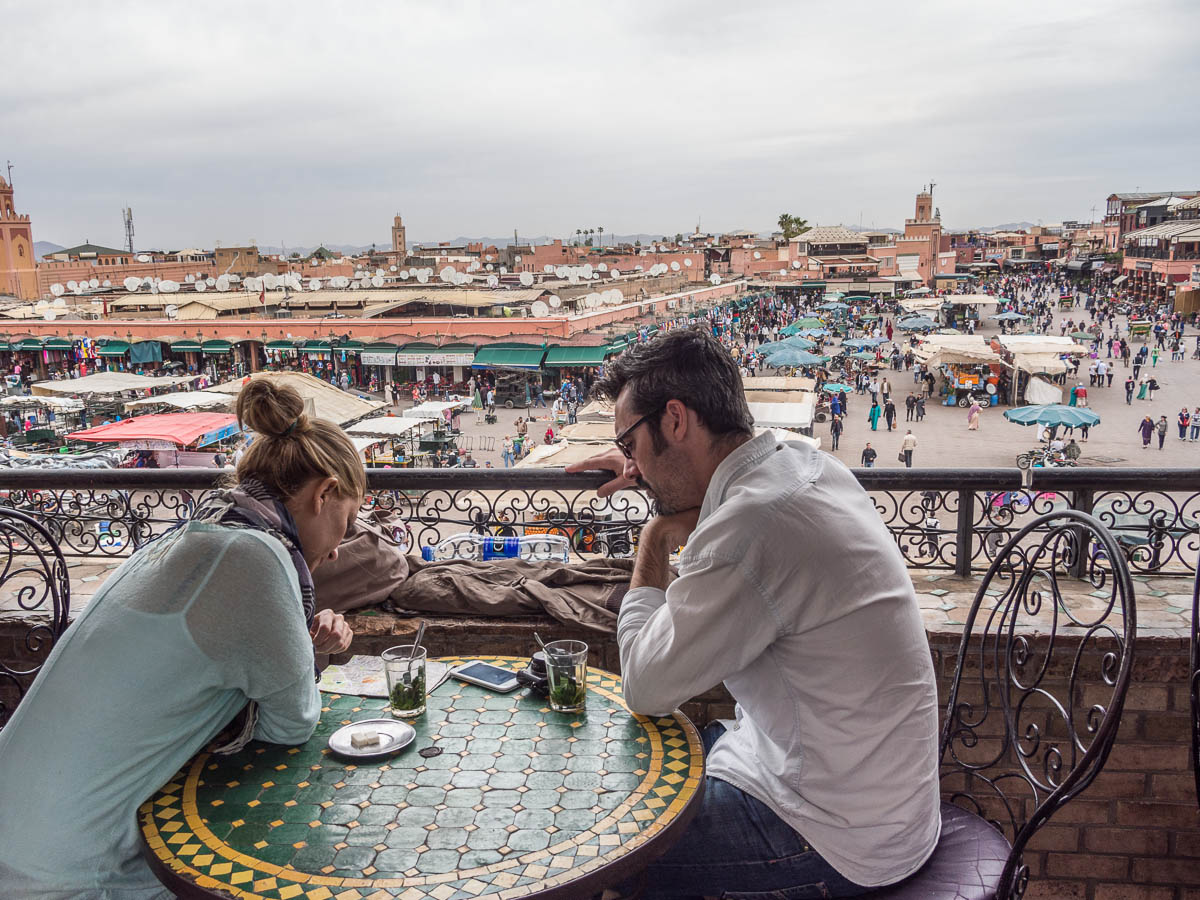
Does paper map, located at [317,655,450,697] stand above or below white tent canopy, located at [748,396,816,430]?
above

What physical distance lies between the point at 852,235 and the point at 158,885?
55653 millimetres

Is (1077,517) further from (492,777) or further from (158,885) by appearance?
(158,885)

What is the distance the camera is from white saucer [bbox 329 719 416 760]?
1.33 m

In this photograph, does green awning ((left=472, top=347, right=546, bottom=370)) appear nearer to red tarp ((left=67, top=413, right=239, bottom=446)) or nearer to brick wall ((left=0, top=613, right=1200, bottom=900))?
red tarp ((left=67, top=413, right=239, bottom=446))

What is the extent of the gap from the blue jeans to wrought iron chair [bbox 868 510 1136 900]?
0.34ft

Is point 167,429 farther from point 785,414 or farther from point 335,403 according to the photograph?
point 785,414

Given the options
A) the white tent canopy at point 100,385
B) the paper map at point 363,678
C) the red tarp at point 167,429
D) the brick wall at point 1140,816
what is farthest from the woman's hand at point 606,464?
the white tent canopy at point 100,385

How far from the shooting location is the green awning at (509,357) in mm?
23672

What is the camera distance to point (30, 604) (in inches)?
105

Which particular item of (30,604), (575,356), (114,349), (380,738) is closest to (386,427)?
(575,356)

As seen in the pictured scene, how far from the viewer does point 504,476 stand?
236 cm

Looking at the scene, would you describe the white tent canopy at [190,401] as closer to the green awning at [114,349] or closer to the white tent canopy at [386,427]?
the white tent canopy at [386,427]

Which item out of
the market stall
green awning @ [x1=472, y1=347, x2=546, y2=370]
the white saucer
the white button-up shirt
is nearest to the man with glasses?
the white button-up shirt

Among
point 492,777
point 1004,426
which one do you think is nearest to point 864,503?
point 492,777
